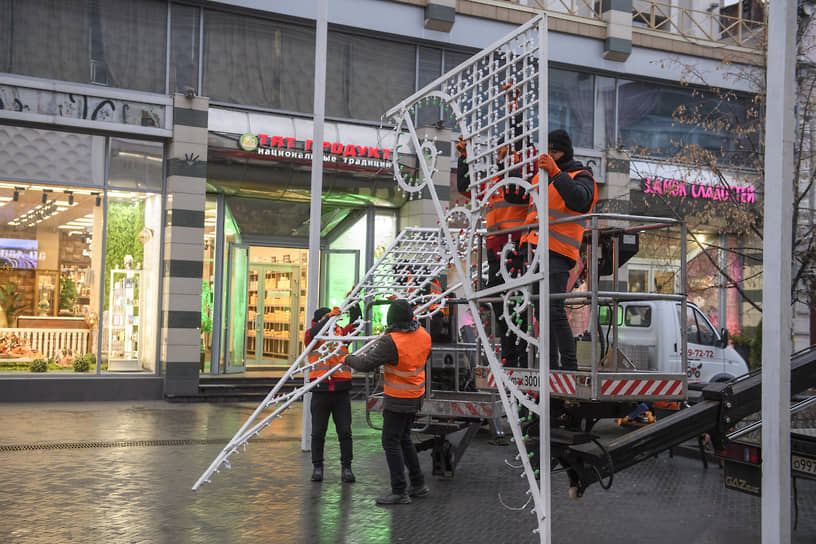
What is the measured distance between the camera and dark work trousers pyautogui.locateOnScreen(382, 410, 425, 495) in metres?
8.30

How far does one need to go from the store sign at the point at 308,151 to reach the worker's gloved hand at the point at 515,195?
1165 cm

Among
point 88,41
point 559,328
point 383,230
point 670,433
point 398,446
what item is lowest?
point 398,446

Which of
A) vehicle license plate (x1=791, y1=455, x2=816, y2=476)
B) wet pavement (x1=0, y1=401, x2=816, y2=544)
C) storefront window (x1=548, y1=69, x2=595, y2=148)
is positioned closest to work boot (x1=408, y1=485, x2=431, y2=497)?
wet pavement (x1=0, y1=401, x2=816, y2=544)

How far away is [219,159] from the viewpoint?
17844mm

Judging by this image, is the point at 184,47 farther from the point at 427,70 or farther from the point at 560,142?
the point at 560,142

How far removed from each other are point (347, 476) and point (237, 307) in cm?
1078

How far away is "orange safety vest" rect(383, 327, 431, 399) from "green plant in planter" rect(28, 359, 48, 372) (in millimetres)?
10508

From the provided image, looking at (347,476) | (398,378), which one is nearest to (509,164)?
(398,378)

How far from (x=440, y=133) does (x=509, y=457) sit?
33.6ft

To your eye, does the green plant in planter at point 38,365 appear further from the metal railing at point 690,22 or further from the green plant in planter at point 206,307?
the metal railing at point 690,22

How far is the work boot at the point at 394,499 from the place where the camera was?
8227 millimetres

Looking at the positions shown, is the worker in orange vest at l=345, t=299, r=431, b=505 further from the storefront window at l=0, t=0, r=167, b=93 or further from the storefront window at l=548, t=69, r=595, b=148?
the storefront window at l=548, t=69, r=595, b=148

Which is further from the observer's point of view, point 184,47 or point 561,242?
point 184,47

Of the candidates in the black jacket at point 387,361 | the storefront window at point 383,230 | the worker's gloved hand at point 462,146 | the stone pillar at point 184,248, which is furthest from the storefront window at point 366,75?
the worker's gloved hand at point 462,146
